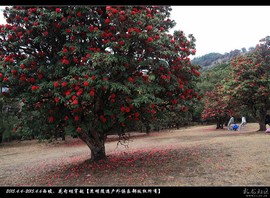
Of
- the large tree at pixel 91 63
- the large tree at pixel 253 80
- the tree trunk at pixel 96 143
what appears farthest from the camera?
the large tree at pixel 253 80

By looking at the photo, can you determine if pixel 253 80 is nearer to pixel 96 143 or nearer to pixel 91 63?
pixel 96 143

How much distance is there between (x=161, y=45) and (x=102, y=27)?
2.37 metres

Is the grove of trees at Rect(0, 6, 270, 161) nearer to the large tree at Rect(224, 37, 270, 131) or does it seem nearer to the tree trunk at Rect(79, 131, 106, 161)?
the tree trunk at Rect(79, 131, 106, 161)

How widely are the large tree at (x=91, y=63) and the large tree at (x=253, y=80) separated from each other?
10.8 metres

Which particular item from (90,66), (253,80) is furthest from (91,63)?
(253,80)

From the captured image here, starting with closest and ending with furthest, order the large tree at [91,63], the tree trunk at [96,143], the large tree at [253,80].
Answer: the large tree at [91,63]
the tree trunk at [96,143]
the large tree at [253,80]

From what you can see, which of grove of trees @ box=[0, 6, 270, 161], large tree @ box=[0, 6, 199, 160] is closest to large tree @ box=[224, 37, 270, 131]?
grove of trees @ box=[0, 6, 270, 161]

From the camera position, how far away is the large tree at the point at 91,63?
7105 millimetres

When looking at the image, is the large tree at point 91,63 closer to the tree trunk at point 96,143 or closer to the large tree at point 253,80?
the tree trunk at point 96,143

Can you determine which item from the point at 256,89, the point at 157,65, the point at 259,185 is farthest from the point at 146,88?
the point at 256,89

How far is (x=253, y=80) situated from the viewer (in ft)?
57.8

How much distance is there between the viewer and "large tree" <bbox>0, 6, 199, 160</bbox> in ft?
23.3

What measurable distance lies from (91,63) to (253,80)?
14522mm

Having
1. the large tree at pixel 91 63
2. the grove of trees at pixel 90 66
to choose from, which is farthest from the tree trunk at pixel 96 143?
the large tree at pixel 91 63
